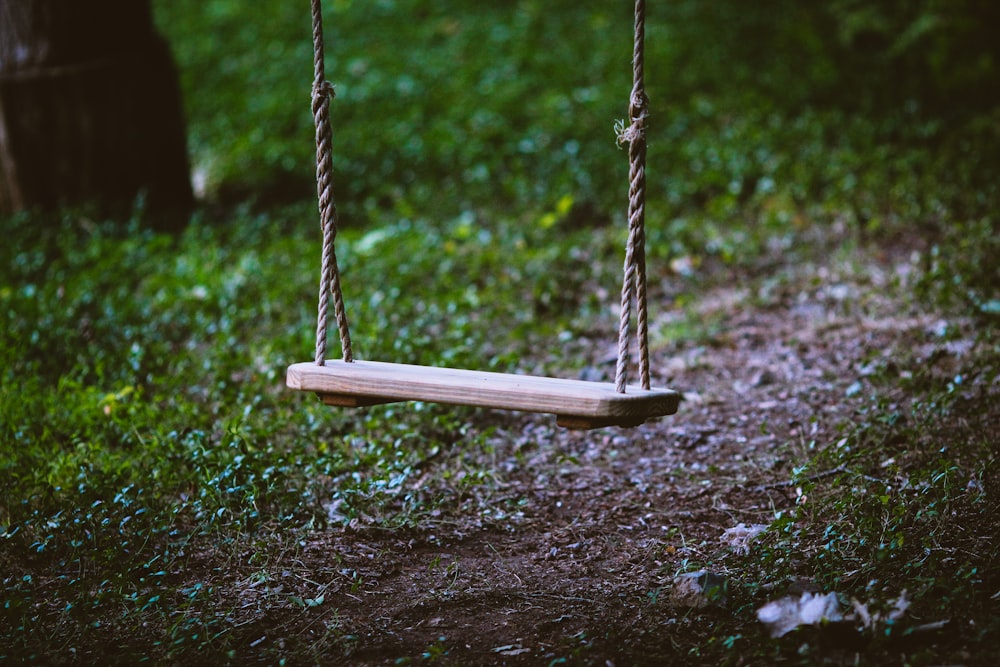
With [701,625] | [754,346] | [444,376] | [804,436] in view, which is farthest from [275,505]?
[754,346]

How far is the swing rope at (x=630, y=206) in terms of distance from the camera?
280 centimetres

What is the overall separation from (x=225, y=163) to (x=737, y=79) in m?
4.69

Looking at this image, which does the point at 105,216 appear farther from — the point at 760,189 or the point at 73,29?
the point at 760,189

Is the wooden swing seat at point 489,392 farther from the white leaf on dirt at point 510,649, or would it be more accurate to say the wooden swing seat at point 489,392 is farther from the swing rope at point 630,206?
the white leaf on dirt at point 510,649

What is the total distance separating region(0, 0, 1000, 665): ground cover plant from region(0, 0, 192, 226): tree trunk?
0.33 metres

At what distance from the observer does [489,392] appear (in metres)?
2.77

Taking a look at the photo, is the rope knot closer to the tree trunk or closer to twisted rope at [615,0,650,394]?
twisted rope at [615,0,650,394]

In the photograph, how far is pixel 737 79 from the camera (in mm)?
8859

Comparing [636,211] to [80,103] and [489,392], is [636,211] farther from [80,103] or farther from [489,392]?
[80,103]

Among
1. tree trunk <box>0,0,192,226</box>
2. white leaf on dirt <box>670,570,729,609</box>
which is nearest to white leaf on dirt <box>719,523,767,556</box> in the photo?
white leaf on dirt <box>670,570,729,609</box>

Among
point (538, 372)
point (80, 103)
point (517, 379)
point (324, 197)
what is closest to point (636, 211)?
point (517, 379)

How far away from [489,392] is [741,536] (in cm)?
103

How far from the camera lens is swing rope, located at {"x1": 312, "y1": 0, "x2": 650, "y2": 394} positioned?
110 inches

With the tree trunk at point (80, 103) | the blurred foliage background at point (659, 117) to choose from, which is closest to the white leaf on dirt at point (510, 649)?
the blurred foliage background at point (659, 117)
